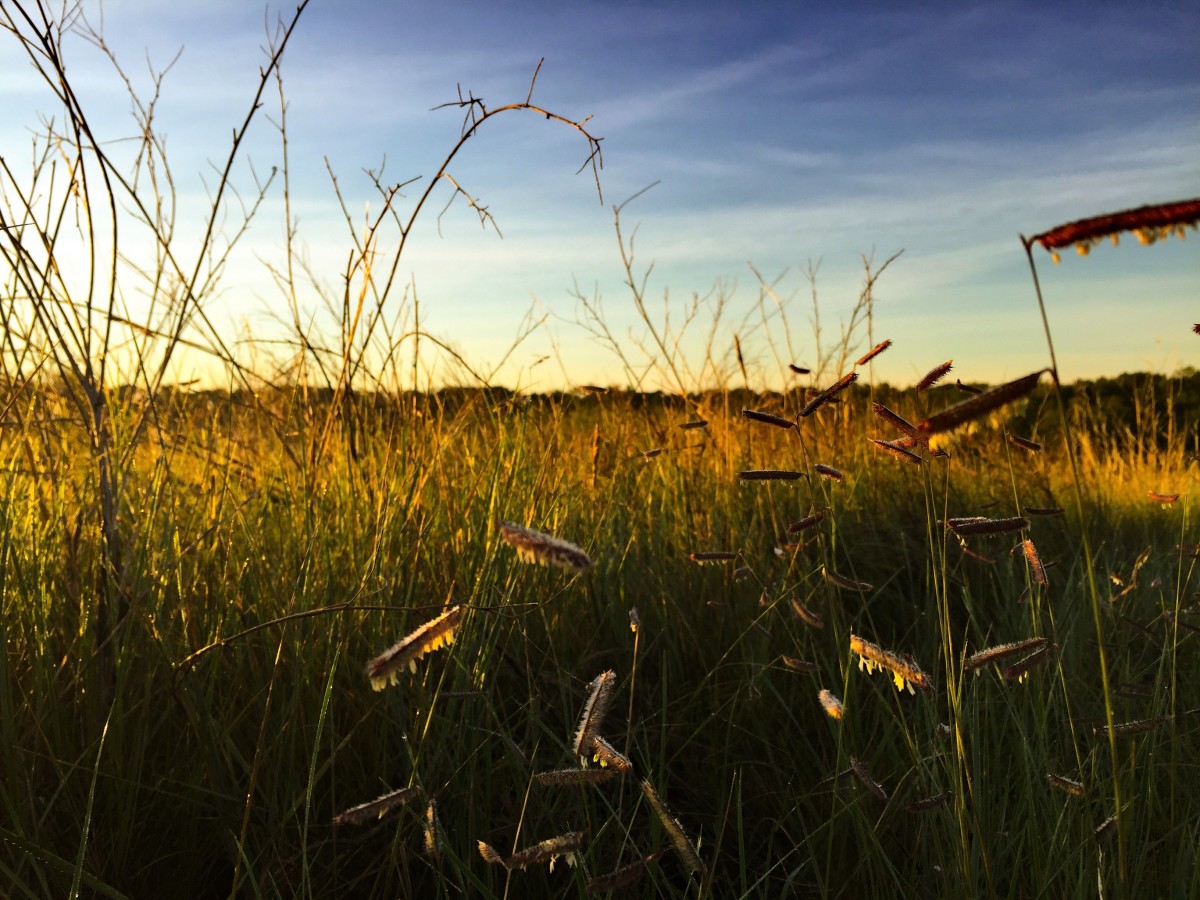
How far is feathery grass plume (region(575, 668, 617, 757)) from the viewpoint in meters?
0.92

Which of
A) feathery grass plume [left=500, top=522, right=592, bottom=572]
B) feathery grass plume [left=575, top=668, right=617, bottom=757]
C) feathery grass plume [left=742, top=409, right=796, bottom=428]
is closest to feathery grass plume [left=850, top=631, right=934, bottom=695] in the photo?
feathery grass plume [left=575, top=668, right=617, bottom=757]

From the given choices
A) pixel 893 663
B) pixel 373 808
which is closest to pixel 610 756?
pixel 373 808

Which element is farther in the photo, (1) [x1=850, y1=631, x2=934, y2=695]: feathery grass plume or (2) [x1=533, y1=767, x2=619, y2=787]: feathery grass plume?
(1) [x1=850, y1=631, x2=934, y2=695]: feathery grass plume

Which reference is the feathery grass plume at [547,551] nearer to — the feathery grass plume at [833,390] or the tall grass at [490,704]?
the tall grass at [490,704]

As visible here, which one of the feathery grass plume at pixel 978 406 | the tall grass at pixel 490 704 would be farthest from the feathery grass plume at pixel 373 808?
the feathery grass plume at pixel 978 406

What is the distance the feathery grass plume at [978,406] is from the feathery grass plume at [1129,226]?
125 millimetres

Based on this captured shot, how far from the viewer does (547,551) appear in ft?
2.05

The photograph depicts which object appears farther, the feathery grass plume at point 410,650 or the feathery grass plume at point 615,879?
the feathery grass plume at point 615,879

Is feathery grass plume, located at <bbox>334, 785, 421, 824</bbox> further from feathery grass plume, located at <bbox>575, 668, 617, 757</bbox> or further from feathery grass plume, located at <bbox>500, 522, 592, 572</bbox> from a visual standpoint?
feathery grass plume, located at <bbox>500, 522, 592, 572</bbox>

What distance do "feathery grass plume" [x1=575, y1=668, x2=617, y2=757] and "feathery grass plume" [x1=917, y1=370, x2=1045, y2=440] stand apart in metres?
0.40

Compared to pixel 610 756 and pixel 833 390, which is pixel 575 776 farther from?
pixel 833 390

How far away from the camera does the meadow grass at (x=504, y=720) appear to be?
141 centimetres

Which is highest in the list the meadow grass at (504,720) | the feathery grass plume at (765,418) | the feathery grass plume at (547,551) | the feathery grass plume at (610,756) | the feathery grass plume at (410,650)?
the feathery grass plume at (765,418)

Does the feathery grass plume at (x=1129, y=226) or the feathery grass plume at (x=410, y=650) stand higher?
the feathery grass plume at (x=1129, y=226)
